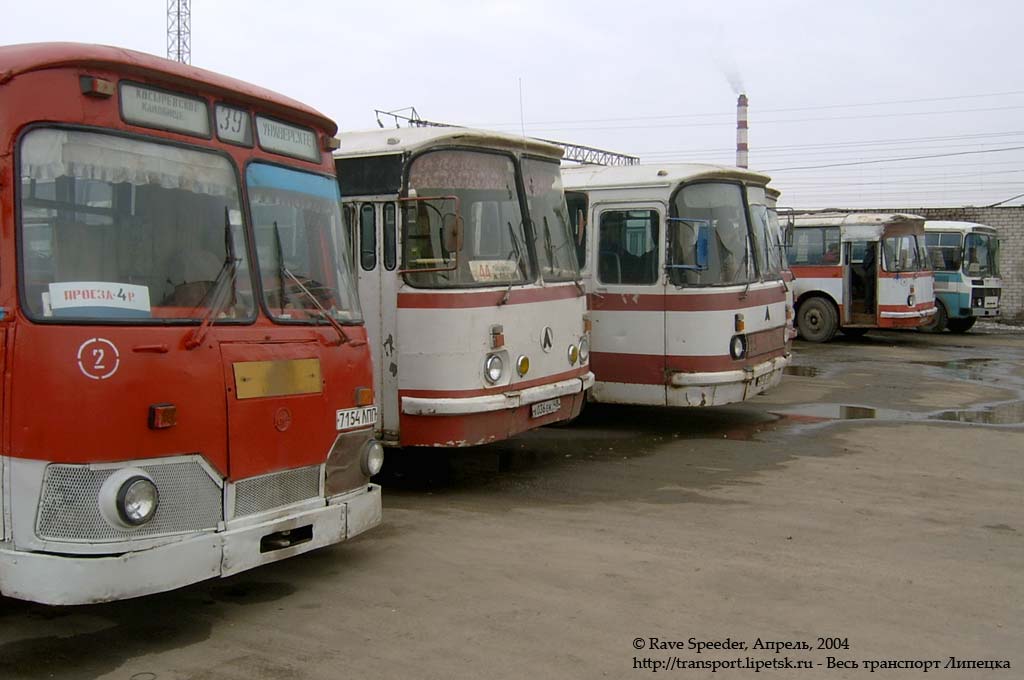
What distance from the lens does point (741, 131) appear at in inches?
1544

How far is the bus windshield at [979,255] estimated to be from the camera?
996 inches

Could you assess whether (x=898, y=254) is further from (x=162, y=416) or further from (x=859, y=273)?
(x=162, y=416)

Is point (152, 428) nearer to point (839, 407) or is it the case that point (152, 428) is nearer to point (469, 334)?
point (469, 334)

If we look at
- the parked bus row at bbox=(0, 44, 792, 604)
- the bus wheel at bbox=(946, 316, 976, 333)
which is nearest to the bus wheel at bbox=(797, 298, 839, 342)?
the bus wheel at bbox=(946, 316, 976, 333)

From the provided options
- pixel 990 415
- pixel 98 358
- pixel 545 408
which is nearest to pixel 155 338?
pixel 98 358

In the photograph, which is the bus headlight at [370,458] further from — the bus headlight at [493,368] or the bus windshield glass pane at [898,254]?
the bus windshield glass pane at [898,254]

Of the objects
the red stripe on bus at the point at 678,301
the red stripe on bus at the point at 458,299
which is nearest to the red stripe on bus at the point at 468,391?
the red stripe on bus at the point at 458,299

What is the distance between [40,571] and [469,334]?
397 centimetres

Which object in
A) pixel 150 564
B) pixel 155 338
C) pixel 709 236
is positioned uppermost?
pixel 709 236

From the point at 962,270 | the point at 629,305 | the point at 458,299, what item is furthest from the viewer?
the point at 962,270

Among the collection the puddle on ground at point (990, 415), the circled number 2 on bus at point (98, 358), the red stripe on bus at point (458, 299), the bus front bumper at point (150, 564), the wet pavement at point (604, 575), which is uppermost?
the red stripe on bus at point (458, 299)

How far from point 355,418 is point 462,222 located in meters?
2.53

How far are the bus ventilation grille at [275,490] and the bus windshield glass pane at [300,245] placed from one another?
33.0 inches

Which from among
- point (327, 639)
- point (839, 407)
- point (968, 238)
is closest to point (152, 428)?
point (327, 639)
